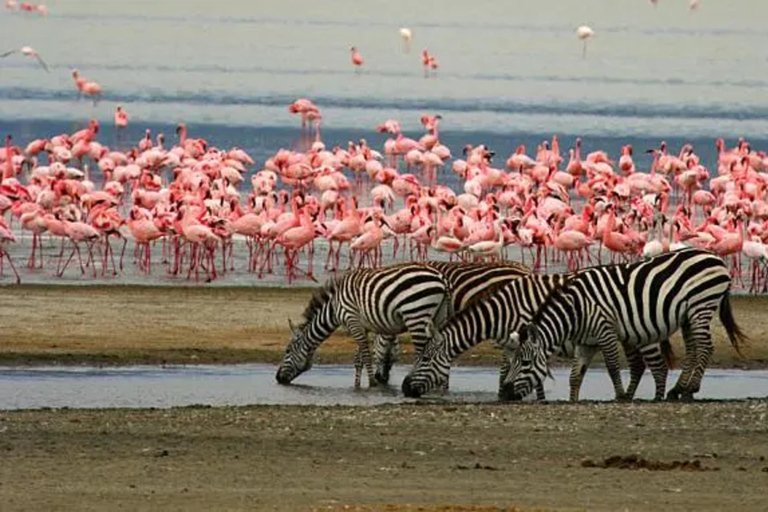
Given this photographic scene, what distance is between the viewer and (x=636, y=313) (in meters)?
13.5

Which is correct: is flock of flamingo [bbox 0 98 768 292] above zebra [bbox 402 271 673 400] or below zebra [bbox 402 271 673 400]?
above

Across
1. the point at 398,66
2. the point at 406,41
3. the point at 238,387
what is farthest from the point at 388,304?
the point at 406,41

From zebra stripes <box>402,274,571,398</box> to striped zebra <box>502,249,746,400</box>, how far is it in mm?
302

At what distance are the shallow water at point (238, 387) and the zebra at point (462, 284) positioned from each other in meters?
0.20

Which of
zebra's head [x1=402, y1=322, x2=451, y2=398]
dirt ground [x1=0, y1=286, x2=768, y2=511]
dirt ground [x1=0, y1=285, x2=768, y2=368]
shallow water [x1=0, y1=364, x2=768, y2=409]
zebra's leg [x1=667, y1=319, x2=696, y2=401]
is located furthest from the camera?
dirt ground [x1=0, y1=285, x2=768, y2=368]

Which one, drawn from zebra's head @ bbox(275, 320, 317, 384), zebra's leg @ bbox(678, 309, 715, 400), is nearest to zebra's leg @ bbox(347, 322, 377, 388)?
zebra's head @ bbox(275, 320, 317, 384)

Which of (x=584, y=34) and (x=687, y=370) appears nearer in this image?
(x=687, y=370)

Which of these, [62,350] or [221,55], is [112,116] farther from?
[62,350]

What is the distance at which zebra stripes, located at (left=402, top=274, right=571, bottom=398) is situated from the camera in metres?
13.8

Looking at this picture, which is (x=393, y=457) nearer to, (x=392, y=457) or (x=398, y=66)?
(x=392, y=457)

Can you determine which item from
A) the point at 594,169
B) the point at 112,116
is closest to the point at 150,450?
the point at 594,169

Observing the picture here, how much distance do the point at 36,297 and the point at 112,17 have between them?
5287cm

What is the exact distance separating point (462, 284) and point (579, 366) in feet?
4.70

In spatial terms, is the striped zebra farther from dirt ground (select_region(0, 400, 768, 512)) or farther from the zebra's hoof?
the zebra's hoof
